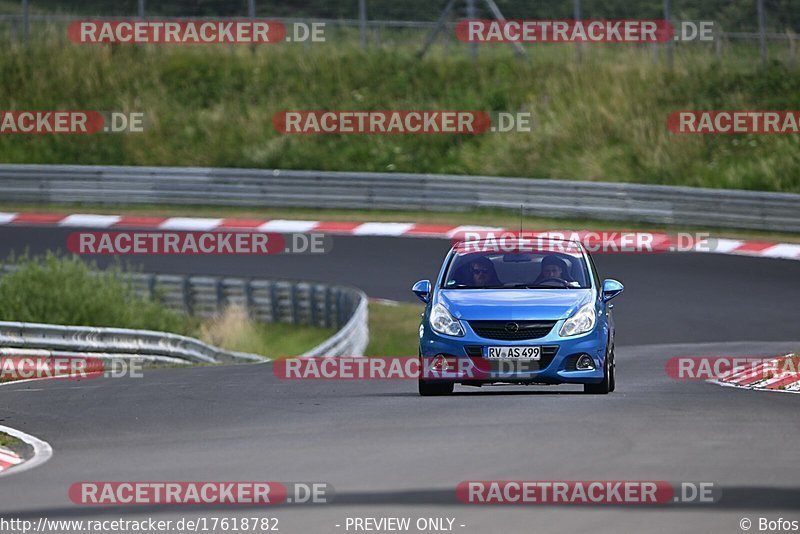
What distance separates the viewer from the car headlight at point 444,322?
518 inches

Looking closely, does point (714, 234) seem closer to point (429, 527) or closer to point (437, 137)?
point (437, 137)

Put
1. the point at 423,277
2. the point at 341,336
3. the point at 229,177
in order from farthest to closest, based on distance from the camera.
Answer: the point at 229,177
the point at 423,277
the point at 341,336

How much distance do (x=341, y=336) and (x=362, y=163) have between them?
17177 mm

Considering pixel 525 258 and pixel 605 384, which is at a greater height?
pixel 525 258

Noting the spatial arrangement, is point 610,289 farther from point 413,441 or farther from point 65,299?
point 65,299

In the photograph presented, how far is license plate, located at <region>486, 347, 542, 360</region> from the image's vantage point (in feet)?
42.7

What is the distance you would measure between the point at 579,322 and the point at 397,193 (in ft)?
67.4

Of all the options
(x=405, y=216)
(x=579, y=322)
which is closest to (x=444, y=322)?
(x=579, y=322)

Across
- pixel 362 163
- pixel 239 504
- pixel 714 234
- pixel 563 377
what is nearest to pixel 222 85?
pixel 362 163

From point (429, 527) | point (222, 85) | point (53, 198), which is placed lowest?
point (429, 527)

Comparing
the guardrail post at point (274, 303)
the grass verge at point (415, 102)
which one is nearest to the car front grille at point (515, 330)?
the guardrail post at point (274, 303)

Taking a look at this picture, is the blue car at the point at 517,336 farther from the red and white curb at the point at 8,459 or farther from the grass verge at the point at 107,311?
the grass verge at the point at 107,311

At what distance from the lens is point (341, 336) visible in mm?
20719

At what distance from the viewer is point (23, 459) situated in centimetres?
1152
